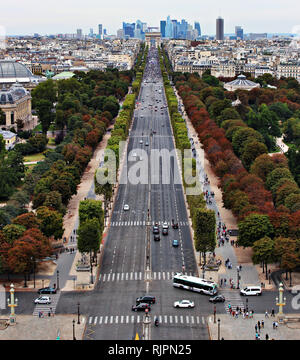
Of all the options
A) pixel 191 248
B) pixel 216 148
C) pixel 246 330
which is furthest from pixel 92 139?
pixel 246 330

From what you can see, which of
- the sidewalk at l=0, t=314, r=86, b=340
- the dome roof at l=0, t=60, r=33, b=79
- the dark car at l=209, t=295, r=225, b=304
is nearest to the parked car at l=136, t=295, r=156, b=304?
the dark car at l=209, t=295, r=225, b=304

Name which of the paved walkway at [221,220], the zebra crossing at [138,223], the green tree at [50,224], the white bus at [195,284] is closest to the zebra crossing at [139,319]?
the white bus at [195,284]

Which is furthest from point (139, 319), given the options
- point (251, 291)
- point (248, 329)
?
point (251, 291)

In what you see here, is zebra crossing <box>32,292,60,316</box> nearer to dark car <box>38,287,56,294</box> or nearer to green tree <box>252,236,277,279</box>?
dark car <box>38,287,56,294</box>

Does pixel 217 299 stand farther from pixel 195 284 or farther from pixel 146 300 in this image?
pixel 146 300

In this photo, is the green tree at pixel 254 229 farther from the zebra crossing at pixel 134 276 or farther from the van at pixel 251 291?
the van at pixel 251 291

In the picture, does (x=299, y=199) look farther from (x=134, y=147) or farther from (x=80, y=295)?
(x=134, y=147)
